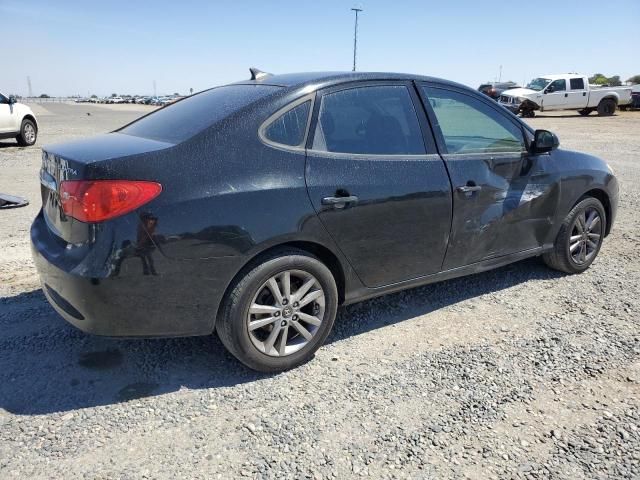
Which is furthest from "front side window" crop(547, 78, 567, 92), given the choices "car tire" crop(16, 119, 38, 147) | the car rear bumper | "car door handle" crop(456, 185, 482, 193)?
the car rear bumper

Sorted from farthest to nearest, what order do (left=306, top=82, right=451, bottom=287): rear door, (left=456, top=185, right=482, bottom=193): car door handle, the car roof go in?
(left=456, top=185, right=482, bottom=193): car door handle < the car roof < (left=306, top=82, right=451, bottom=287): rear door

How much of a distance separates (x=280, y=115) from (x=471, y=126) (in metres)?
1.67

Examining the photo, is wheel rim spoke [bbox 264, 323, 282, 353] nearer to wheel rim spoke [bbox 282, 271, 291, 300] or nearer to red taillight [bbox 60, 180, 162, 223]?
wheel rim spoke [bbox 282, 271, 291, 300]

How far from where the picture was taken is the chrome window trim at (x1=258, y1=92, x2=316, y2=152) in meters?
2.85

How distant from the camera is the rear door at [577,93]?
26047mm

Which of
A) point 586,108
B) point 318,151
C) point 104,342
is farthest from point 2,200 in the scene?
point 586,108

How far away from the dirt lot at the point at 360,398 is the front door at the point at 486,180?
519mm

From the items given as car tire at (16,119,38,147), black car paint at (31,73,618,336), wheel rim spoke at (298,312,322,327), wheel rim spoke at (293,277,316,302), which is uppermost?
black car paint at (31,73,618,336)

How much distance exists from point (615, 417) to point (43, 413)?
2.92 meters

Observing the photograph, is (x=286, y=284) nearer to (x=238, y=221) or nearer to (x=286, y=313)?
(x=286, y=313)

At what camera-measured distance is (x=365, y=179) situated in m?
3.09

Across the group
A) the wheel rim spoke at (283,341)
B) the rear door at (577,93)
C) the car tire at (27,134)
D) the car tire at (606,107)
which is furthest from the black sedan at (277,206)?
the car tire at (606,107)

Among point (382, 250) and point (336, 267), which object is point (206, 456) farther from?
point (382, 250)

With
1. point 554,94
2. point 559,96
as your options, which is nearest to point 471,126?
point 554,94
